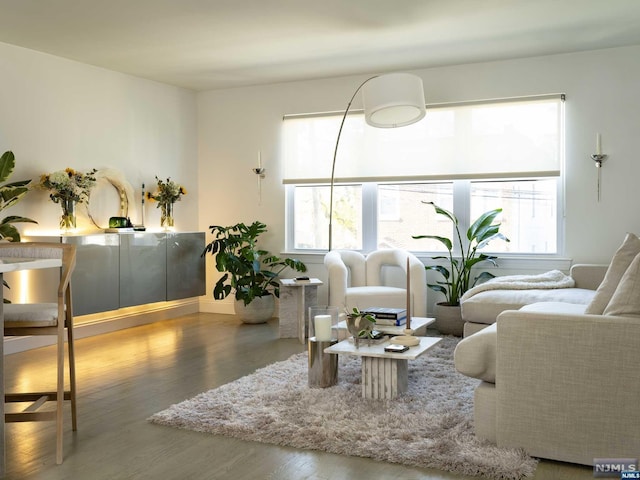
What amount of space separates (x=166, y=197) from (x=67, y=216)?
123 centimetres

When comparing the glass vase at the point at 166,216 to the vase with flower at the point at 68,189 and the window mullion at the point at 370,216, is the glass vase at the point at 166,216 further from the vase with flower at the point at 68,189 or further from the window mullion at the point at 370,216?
the window mullion at the point at 370,216

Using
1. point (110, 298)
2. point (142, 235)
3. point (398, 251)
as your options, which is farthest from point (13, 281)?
point (398, 251)

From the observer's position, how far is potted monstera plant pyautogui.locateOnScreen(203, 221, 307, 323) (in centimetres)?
605

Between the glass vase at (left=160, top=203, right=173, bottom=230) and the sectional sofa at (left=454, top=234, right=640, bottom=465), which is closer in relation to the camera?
the sectional sofa at (left=454, top=234, right=640, bottom=465)

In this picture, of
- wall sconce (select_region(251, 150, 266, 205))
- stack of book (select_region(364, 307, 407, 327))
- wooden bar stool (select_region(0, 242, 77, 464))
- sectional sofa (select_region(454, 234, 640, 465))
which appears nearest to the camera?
sectional sofa (select_region(454, 234, 640, 465))

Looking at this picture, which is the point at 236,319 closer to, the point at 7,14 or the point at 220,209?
the point at 220,209

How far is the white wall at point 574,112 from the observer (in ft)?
17.5

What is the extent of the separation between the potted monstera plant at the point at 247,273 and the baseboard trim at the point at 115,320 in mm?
591

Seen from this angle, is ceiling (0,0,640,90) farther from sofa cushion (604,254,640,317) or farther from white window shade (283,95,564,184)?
sofa cushion (604,254,640,317)

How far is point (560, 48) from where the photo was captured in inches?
210

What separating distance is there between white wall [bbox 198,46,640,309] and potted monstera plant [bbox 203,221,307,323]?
0.43 meters

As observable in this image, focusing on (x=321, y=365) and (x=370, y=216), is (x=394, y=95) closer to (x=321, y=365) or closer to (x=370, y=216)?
(x=321, y=365)

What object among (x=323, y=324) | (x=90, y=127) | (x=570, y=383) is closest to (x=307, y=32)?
(x=90, y=127)

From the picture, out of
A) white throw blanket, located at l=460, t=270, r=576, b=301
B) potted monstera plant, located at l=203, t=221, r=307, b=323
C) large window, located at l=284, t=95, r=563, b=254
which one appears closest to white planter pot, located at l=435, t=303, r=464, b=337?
white throw blanket, located at l=460, t=270, r=576, b=301
